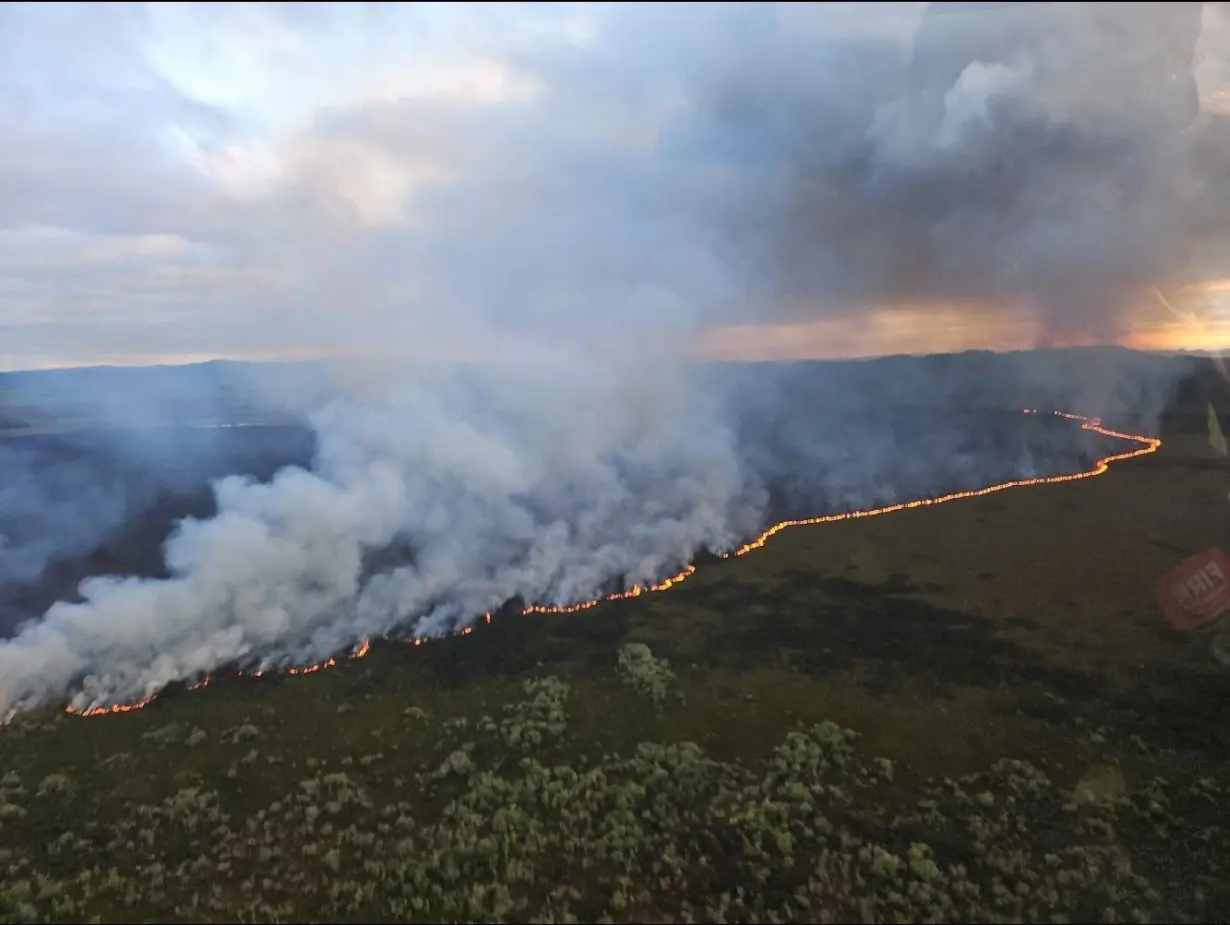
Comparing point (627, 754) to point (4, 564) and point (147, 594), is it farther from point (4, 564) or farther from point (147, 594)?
point (4, 564)

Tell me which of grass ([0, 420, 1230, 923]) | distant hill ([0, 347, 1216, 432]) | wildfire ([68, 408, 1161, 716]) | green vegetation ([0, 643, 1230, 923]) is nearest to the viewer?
green vegetation ([0, 643, 1230, 923])

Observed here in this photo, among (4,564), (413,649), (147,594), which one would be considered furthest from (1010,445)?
(4,564)

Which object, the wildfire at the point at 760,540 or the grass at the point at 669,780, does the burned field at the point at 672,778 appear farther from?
the wildfire at the point at 760,540

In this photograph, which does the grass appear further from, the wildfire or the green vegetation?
the wildfire

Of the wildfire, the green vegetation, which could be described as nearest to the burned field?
the green vegetation

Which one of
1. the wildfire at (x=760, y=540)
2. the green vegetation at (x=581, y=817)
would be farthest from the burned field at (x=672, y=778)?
the wildfire at (x=760, y=540)

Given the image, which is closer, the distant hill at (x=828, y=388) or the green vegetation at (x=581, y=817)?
the green vegetation at (x=581, y=817)

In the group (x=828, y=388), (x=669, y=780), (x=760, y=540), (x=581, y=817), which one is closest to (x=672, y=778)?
(x=669, y=780)
